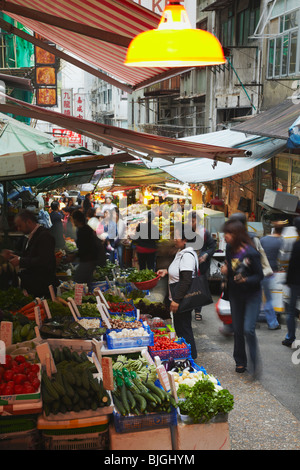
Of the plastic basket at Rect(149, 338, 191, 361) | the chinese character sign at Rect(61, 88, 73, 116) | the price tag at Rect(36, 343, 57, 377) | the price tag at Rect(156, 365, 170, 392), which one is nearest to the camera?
the price tag at Rect(156, 365, 170, 392)

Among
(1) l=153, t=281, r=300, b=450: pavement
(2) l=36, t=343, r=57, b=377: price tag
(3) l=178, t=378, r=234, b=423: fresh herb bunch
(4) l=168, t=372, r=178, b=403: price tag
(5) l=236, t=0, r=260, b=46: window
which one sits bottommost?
(1) l=153, t=281, r=300, b=450: pavement

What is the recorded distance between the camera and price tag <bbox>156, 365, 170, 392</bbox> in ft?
14.6

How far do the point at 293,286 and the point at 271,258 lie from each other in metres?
1.29

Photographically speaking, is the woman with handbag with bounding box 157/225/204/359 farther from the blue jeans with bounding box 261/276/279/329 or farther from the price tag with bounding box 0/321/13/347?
the price tag with bounding box 0/321/13/347

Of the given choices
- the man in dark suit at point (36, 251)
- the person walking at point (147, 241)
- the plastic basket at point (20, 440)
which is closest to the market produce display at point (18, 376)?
the plastic basket at point (20, 440)

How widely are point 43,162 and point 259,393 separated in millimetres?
4827

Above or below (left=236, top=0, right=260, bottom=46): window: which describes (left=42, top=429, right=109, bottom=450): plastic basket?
below

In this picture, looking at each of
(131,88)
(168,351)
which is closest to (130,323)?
(168,351)

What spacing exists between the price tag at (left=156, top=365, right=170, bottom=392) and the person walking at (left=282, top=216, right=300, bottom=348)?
12.7 feet

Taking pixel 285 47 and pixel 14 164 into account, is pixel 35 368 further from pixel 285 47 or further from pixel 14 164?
pixel 285 47

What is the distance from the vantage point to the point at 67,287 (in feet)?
28.8

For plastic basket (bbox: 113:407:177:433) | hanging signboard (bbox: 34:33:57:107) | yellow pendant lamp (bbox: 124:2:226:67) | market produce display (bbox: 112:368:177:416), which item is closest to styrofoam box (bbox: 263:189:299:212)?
market produce display (bbox: 112:368:177:416)

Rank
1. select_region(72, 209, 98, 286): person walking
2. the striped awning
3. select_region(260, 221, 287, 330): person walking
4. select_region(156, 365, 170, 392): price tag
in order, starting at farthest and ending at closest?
1. select_region(260, 221, 287, 330): person walking
2. select_region(72, 209, 98, 286): person walking
3. select_region(156, 365, 170, 392): price tag
4. the striped awning

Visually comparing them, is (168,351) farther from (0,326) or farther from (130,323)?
(0,326)
